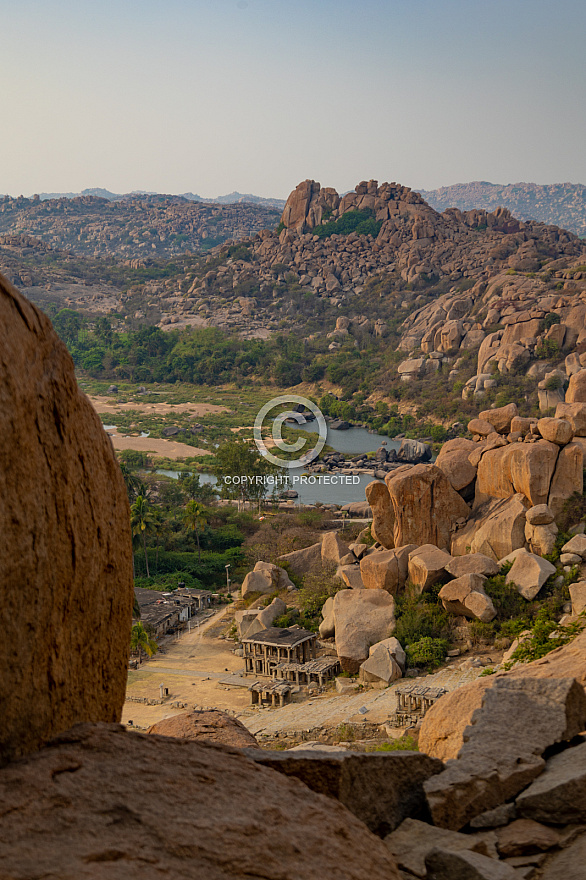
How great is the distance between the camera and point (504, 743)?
4527 millimetres

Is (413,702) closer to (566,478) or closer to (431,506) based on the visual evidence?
A: (431,506)

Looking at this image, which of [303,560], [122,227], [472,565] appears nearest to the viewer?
[472,565]

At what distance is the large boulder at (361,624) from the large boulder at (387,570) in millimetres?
379

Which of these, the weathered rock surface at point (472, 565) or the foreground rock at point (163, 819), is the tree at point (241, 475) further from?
the foreground rock at point (163, 819)

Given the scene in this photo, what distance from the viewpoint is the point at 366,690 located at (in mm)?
17172

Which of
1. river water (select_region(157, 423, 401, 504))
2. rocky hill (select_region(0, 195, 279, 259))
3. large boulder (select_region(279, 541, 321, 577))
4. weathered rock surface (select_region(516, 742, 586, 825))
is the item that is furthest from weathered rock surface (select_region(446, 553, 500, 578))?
rocky hill (select_region(0, 195, 279, 259))

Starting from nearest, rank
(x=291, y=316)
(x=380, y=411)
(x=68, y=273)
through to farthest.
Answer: (x=380, y=411) < (x=291, y=316) < (x=68, y=273)

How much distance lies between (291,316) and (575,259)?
32.2 metres

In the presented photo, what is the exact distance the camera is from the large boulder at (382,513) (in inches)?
815

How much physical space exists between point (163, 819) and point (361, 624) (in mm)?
16171

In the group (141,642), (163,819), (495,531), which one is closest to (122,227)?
(141,642)

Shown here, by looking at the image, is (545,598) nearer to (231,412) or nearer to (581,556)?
(581,556)

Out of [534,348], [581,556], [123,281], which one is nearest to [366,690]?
[581,556]

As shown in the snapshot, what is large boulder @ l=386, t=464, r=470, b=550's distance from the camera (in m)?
19.8
